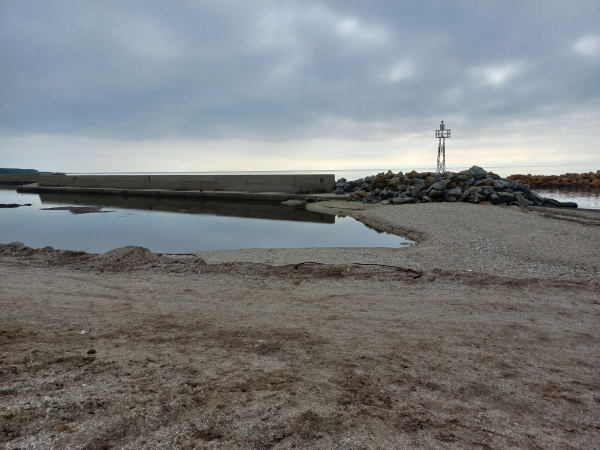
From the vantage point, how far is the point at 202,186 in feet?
103

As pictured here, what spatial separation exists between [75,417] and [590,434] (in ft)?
9.57

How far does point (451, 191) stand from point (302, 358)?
1868cm

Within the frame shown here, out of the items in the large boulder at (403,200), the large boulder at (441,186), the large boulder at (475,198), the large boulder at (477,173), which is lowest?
the large boulder at (403,200)

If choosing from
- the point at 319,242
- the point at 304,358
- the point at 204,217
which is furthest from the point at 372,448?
the point at 204,217

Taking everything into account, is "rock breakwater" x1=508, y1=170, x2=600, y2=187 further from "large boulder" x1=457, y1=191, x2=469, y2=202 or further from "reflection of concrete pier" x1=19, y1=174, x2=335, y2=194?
"reflection of concrete pier" x1=19, y1=174, x2=335, y2=194

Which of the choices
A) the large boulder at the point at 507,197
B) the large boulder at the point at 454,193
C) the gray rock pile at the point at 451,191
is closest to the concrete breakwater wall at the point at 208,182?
the gray rock pile at the point at 451,191

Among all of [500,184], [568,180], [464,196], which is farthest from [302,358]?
[568,180]

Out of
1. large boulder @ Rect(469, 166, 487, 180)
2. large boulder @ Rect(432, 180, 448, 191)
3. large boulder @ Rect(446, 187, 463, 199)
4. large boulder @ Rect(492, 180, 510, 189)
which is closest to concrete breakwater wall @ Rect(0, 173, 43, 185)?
large boulder @ Rect(432, 180, 448, 191)

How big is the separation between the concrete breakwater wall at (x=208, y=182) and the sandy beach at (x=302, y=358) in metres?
20.7

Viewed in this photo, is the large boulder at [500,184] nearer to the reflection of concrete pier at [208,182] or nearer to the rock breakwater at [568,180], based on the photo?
the reflection of concrete pier at [208,182]

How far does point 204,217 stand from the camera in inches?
732

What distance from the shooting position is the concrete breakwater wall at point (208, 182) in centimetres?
2697

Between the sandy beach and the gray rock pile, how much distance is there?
42.7 feet

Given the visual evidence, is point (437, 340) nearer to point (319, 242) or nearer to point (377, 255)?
point (377, 255)
